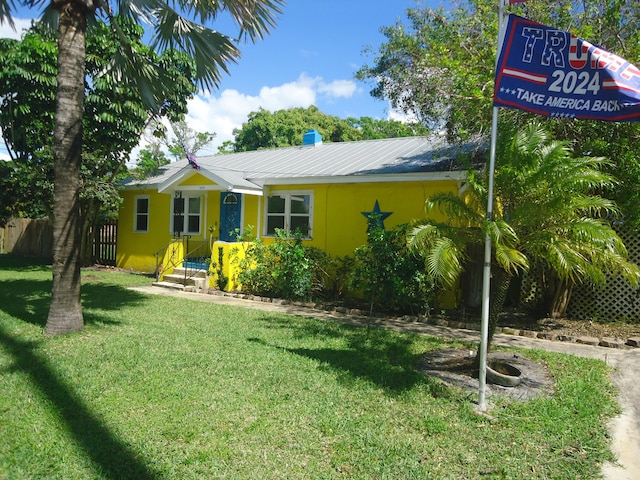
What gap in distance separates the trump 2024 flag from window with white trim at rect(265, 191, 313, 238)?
8.40 m

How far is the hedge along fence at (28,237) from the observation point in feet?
69.5

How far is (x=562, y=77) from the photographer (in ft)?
14.6

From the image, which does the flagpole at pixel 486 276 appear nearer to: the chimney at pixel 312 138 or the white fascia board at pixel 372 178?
the white fascia board at pixel 372 178

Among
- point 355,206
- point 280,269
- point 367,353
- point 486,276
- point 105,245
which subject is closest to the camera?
point 486,276

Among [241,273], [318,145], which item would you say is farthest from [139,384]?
[318,145]

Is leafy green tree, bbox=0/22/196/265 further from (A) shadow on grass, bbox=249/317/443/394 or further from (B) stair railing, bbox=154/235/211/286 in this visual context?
(A) shadow on grass, bbox=249/317/443/394

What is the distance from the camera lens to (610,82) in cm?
424

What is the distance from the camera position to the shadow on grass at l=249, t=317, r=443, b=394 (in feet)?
18.2

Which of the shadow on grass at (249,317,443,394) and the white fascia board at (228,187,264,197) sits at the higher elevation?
the white fascia board at (228,187,264,197)

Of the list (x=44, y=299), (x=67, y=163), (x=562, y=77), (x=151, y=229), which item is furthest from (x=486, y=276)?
(x=151, y=229)

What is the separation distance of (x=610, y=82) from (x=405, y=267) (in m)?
5.56

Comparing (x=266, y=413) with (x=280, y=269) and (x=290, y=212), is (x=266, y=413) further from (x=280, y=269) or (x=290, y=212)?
(x=290, y=212)

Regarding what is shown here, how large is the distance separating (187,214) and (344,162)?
5548mm

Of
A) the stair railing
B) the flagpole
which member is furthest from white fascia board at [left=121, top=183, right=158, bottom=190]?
the flagpole
